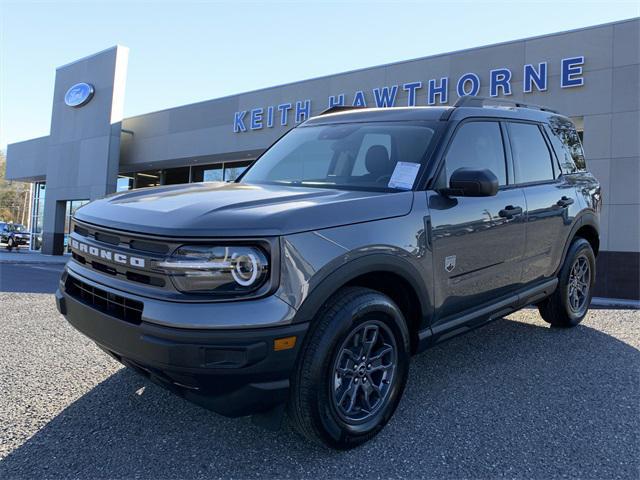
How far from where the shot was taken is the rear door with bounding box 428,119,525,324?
3.11 m

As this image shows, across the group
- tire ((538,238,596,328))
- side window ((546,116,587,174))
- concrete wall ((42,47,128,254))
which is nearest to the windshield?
side window ((546,116,587,174))

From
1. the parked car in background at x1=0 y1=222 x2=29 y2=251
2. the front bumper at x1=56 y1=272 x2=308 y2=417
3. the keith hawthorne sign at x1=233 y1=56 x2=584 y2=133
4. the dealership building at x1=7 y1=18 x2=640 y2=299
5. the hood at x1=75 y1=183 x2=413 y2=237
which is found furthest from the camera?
the parked car in background at x1=0 y1=222 x2=29 y2=251

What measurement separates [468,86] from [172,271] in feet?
43.1

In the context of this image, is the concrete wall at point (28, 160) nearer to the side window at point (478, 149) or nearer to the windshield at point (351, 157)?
the windshield at point (351, 157)

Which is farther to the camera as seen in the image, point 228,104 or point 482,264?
point 228,104

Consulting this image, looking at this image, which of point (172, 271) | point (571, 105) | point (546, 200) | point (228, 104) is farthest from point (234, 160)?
point (172, 271)

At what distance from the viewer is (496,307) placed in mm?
3639

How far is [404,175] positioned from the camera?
314cm

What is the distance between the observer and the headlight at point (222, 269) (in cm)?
224

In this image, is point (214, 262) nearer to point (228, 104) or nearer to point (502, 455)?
point (502, 455)

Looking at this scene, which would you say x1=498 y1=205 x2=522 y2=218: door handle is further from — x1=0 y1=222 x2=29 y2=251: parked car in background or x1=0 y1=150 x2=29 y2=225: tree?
x1=0 y1=150 x2=29 y2=225: tree

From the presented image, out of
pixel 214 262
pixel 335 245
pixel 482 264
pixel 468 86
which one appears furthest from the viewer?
pixel 468 86

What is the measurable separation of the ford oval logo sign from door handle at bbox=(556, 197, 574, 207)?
23761 millimetres

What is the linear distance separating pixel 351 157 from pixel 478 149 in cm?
95
